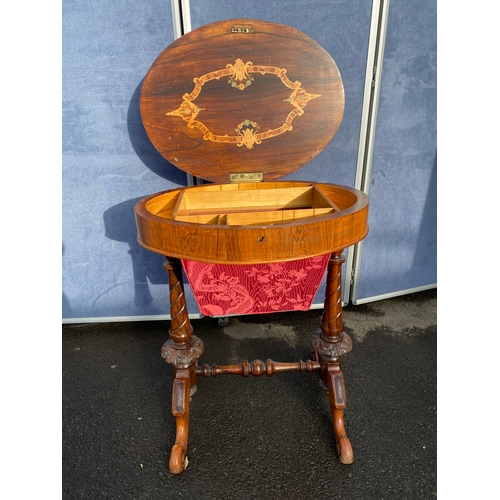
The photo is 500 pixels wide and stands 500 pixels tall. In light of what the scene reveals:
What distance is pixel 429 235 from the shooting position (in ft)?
8.13

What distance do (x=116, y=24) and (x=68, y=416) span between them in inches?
80.0

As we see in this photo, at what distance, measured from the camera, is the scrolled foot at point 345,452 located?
4.52 feet

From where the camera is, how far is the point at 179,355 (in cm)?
150

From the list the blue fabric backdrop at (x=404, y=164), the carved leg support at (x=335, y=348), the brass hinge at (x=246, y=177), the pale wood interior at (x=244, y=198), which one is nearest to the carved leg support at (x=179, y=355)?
the pale wood interior at (x=244, y=198)

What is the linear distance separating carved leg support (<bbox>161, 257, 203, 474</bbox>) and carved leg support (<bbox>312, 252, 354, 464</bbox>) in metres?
0.60

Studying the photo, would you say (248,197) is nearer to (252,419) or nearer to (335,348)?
(335,348)

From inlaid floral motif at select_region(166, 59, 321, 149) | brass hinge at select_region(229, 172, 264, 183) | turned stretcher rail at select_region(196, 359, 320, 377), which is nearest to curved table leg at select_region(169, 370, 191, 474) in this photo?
turned stretcher rail at select_region(196, 359, 320, 377)

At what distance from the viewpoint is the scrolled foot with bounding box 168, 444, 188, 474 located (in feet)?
4.46

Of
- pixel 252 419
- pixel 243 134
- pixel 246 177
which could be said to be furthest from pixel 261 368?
pixel 243 134

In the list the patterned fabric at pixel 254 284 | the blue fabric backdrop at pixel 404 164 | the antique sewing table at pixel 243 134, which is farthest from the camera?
the blue fabric backdrop at pixel 404 164

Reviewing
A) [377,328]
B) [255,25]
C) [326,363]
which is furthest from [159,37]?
[377,328]

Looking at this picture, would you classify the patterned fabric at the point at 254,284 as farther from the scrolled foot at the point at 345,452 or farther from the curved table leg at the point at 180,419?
the scrolled foot at the point at 345,452

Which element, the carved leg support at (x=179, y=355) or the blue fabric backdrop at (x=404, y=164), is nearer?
the carved leg support at (x=179, y=355)

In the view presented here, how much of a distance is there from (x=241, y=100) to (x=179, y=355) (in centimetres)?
119
